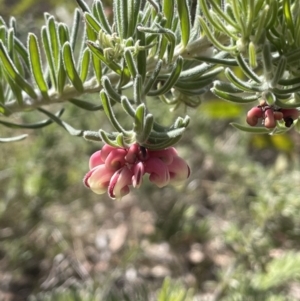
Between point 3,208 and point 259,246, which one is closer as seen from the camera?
point 259,246

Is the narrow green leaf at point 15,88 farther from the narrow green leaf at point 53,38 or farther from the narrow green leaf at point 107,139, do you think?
the narrow green leaf at point 107,139

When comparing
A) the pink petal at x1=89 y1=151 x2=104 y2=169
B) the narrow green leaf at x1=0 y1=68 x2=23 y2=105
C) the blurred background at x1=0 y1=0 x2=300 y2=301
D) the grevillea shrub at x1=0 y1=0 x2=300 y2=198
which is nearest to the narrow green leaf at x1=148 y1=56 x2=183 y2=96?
the grevillea shrub at x1=0 y1=0 x2=300 y2=198

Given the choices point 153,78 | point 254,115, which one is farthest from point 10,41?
point 254,115

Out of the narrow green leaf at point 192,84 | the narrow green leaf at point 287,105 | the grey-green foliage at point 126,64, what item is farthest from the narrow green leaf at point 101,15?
the narrow green leaf at point 287,105

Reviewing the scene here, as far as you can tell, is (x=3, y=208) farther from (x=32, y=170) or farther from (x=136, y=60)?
(x=136, y=60)

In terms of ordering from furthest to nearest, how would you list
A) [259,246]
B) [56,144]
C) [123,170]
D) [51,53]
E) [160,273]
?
[160,273] < [56,144] < [259,246] < [51,53] < [123,170]

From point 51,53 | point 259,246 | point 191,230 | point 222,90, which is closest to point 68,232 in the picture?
point 191,230

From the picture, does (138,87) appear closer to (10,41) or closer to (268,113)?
(268,113)
